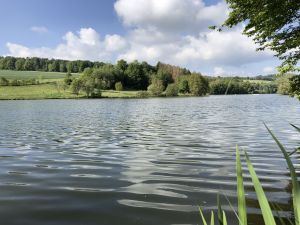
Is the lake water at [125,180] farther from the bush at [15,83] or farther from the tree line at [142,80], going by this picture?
the bush at [15,83]

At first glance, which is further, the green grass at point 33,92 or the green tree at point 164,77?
the green tree at point 164,77

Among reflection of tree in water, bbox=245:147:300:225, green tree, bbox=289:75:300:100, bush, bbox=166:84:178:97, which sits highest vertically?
green tree, bbox=289:75:300:100

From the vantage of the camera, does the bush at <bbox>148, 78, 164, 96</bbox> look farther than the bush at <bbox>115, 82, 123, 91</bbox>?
No

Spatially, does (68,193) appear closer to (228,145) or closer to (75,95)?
(228,145)

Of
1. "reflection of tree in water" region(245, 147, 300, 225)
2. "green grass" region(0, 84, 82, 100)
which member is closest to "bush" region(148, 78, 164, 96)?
"green grass" region(0, 84, 82, 100)

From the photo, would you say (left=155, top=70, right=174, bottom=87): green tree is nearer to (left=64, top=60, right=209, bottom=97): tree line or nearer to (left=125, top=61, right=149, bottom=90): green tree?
(left=64, top=60, right=209, bottom=97): tree line

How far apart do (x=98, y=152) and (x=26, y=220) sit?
8851 millimetres

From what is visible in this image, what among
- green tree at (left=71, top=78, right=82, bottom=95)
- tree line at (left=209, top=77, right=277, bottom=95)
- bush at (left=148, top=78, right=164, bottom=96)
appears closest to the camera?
tree line at (left=209, top=77, right=277, bottom=95)

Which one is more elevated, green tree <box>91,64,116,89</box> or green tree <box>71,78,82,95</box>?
green tree <box>91,64,116,89</box>

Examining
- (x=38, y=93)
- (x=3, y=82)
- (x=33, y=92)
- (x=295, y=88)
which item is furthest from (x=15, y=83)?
(x=295, y=88)

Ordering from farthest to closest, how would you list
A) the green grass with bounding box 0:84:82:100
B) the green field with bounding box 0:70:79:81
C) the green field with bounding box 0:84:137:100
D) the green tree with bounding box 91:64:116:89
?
1. the green field with bounding box 0:70:79:81
2. the green tree with bounding box 91:64:116:89
3. the green field with bounding box 0:84:137:100
4. the green grass with bounding box 0:84:82:100

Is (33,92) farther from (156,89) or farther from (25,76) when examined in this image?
(156,89)

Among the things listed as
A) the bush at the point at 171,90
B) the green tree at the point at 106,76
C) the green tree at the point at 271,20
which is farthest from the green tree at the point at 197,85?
the green tree at the point at 271,20

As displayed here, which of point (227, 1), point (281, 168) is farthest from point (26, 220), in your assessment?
point (227, 1)
